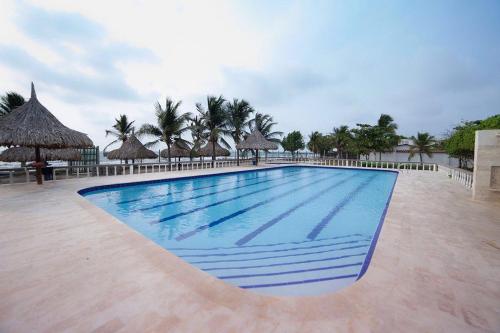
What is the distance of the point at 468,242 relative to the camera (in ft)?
11.6

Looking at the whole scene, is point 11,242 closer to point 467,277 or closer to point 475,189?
point 467,277

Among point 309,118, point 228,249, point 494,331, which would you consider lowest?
point 228,249

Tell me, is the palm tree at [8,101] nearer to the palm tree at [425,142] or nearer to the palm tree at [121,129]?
the palm tree at [121,129]

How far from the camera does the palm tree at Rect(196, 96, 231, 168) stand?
19578mm

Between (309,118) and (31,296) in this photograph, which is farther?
(309,118)

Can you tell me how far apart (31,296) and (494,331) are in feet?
13.0

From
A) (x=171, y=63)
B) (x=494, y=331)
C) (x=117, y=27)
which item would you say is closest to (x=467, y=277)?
(x=494, y=331)

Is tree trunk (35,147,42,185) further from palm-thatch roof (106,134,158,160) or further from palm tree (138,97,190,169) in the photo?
palm tree (138,97,190,169)

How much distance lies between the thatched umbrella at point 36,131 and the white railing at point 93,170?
1.67 m

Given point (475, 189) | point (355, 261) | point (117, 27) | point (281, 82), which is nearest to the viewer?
point (355, 261)

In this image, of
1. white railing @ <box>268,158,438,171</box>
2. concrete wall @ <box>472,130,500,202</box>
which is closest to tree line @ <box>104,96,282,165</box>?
white railing @ <box>268,158,438,171</box>

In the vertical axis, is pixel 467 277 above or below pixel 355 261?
above

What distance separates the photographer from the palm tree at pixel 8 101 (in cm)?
1280

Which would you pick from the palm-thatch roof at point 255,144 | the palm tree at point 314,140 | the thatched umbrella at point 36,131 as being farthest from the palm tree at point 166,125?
the palm tree at point 314,140
